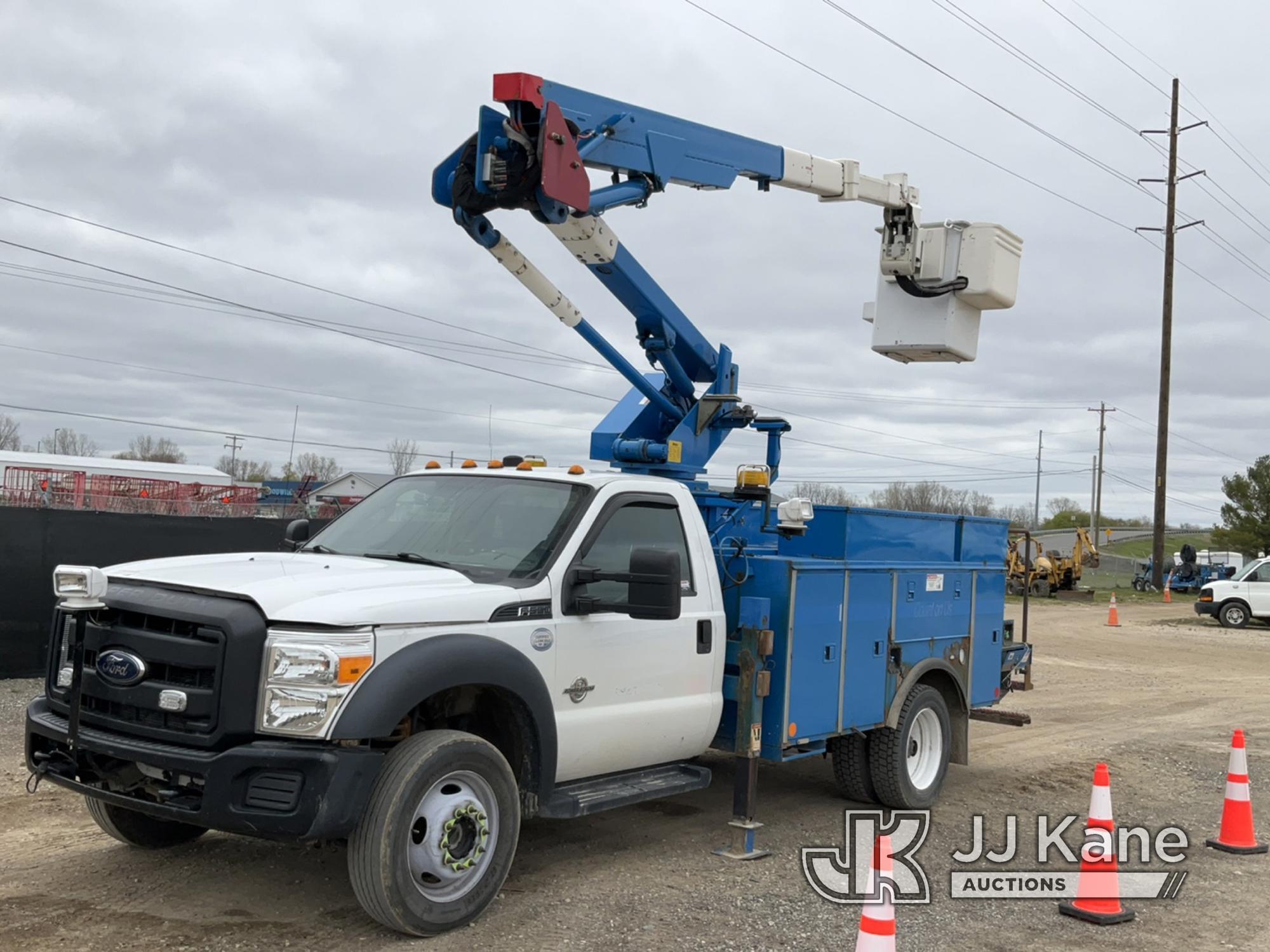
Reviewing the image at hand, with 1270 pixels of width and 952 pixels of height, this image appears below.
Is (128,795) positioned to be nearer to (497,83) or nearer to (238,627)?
(238,627)

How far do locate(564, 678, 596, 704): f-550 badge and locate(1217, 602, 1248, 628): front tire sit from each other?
2792 centimetres

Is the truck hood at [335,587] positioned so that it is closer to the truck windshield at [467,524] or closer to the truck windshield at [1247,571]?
the truck windshield at [467,524]

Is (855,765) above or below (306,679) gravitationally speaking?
below

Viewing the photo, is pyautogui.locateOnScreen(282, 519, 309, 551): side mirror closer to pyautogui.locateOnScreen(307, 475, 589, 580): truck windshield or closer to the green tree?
pyautogui.locateOnScreen(307, 475, 589, 580): truck windshield

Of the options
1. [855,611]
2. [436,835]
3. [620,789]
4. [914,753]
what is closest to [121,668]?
[436,835]

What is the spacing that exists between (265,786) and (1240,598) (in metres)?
29.9

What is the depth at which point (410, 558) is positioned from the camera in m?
5.99

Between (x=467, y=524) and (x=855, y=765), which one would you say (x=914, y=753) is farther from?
(x=467, y=524)

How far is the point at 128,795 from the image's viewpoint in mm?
4945

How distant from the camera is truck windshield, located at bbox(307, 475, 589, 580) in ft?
19.4

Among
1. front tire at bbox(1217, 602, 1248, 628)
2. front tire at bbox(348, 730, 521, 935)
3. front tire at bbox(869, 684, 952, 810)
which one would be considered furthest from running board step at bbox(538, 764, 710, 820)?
front tire at bbox(1217, 602, 1248, 628)

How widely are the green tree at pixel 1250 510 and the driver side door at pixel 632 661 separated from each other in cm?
5436

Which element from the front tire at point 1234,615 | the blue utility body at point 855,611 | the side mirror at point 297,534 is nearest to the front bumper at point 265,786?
the side mirror at point 297,534

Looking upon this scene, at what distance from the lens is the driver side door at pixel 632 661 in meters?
5.73
